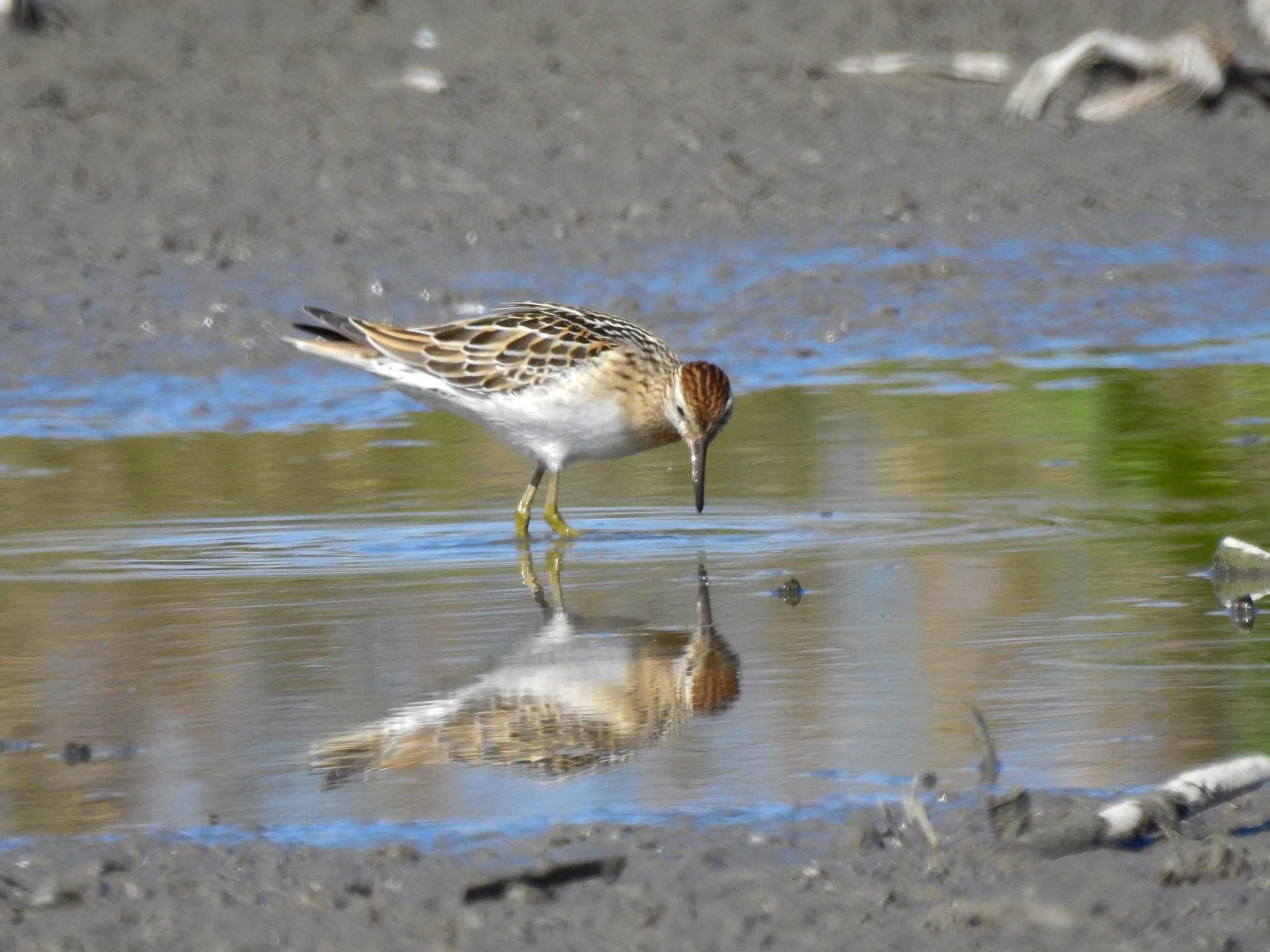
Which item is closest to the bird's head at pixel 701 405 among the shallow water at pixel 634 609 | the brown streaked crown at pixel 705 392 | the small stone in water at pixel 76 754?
the brown streaked crown at pixel 705 392

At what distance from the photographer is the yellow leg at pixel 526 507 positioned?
8.29m

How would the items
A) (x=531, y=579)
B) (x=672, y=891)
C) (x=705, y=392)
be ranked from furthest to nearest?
Answer: (x=705, y=392) → (x=531, y=579) → (x=672, y=891)

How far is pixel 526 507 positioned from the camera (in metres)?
8.56

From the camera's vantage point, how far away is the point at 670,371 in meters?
8.80

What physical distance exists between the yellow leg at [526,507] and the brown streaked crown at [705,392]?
66 cm

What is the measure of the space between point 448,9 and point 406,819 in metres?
12.3

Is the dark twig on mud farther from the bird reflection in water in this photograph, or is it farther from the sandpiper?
the sandpiper

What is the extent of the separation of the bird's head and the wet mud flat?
12.7 feet

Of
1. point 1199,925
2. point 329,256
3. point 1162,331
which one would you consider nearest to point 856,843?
point 1199,925

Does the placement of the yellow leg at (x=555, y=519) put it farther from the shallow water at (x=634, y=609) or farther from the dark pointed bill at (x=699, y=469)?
the dark pointed bill at (x=699, y=469)

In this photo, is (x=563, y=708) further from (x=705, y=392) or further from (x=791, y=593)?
(x=705, y=392)

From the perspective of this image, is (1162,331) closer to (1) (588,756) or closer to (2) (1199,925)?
(1) (588,756)

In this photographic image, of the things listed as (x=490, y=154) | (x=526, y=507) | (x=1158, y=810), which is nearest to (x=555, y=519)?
(x=526, y=507)

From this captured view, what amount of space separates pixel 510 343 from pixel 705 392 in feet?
3.09
